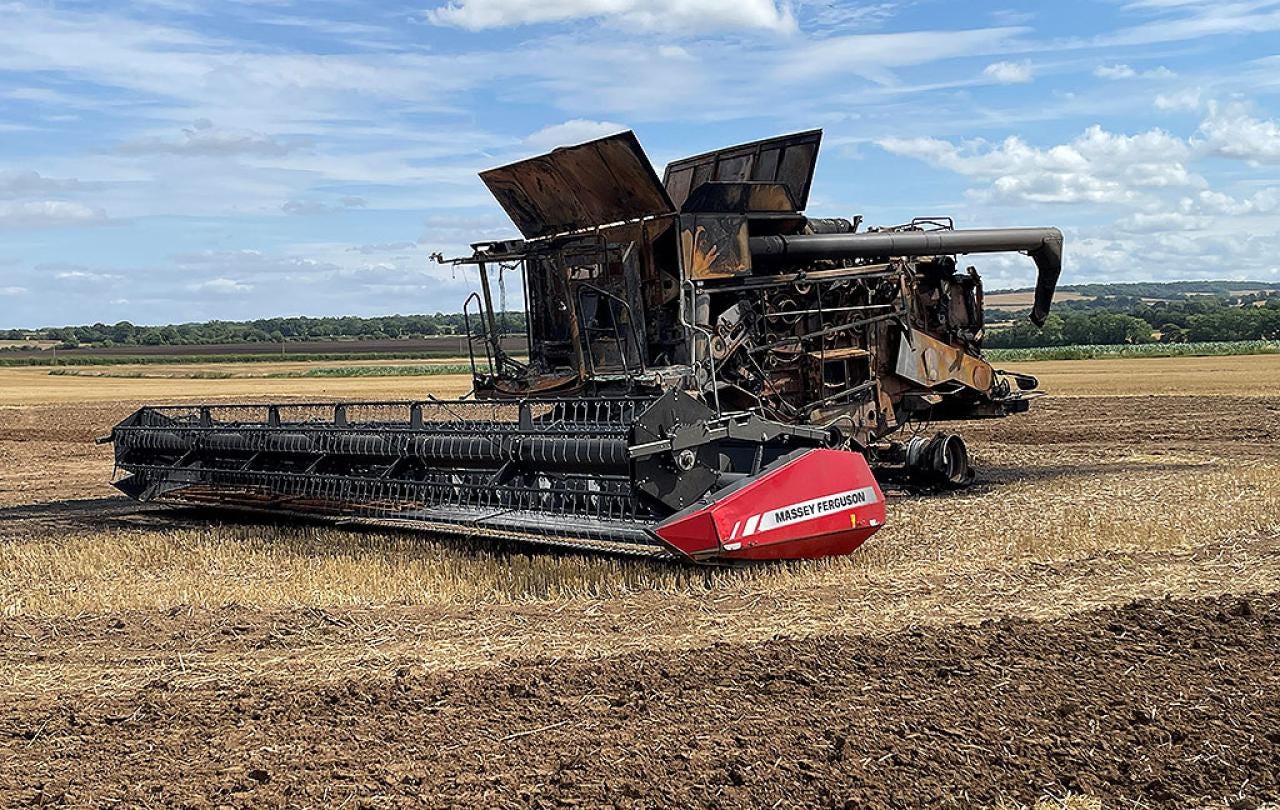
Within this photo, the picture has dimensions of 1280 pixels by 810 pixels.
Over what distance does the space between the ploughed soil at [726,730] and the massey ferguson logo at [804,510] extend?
1.53 metres

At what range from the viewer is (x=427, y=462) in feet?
31.7

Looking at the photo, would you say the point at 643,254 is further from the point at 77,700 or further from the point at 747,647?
the point at 77,700

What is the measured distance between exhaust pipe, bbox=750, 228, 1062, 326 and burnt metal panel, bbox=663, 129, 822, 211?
0.41m

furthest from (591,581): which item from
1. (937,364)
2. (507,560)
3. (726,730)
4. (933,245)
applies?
(937,364)

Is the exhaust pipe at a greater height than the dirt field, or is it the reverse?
the exhaust pipe

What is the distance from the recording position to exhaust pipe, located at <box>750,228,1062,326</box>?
36.4ft

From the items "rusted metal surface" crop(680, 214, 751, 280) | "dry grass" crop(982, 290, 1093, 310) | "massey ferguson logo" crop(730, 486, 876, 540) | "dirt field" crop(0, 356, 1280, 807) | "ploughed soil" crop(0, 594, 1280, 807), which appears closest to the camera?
"ploughed soil" crop(0, 594, 1280, 807)

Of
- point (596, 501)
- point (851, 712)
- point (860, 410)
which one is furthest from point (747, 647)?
point (860, 410)

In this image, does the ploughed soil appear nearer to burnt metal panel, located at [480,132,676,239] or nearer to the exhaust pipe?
burnt metal panel, located at [480,132,676,239]

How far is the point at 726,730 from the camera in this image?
195 inches

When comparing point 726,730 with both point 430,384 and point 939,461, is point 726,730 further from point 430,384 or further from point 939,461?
point 430,384

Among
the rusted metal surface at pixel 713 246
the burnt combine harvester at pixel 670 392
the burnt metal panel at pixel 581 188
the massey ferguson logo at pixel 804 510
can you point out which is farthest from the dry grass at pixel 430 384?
the massey ferguson logo at pixel 804 510

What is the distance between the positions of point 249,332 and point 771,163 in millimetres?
101685

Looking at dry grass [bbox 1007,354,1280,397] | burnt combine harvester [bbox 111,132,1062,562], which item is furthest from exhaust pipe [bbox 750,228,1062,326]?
dry grass [bbox 1007,354,1280,397]
